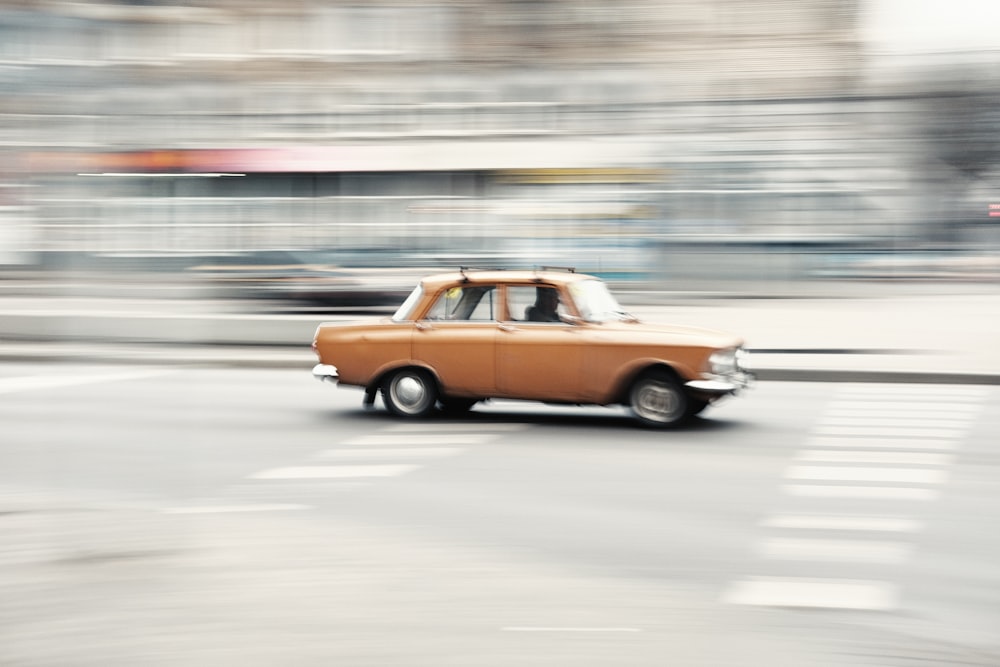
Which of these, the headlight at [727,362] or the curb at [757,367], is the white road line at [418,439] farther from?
the headlight at [727,362]

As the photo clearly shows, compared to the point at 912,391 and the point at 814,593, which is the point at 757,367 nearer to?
the point at 912,391

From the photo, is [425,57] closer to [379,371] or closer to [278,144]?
[278,144]

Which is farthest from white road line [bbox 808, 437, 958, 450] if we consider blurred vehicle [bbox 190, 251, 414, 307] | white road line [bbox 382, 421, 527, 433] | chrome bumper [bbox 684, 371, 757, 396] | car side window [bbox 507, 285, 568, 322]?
blurred vehicle [bbox 190, 251, 414, 307]

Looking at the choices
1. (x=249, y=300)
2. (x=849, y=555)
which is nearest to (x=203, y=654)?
(x=849, y=555)

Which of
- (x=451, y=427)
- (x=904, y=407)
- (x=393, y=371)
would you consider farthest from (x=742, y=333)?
(x=451, y=427)

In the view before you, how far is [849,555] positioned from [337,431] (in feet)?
18.5

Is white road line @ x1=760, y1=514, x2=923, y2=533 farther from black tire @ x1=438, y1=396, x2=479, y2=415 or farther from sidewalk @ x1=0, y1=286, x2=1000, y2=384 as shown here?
black tire @ x1=438, y1=396, x2=479, y2=415

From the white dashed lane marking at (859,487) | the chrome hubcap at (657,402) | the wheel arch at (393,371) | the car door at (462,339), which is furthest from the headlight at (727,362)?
the wheel arch at (393,371)

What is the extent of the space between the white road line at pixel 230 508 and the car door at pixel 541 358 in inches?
153

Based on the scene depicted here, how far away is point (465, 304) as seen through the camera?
11.7m

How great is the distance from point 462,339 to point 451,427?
0.77m

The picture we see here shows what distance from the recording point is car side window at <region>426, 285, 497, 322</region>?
38.1ft

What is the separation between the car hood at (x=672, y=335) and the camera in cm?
1105

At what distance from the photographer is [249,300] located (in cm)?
2838
